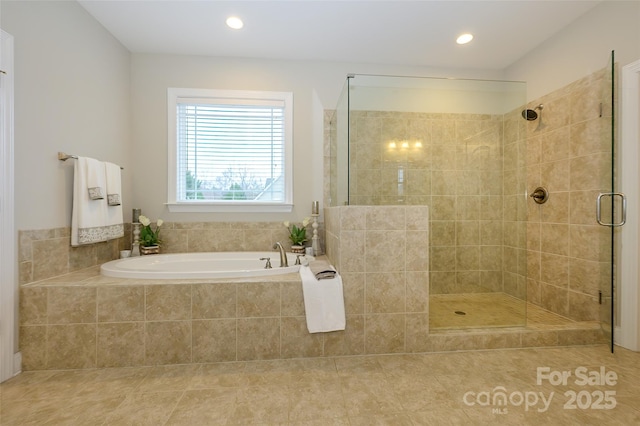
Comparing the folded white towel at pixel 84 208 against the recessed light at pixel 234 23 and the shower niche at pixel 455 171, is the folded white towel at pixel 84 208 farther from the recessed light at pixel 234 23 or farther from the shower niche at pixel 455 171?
the shower niche at pixel 455 171

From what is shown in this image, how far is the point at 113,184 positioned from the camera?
7.66ft

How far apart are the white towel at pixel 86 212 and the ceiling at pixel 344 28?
126cm

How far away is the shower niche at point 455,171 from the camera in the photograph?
2164mm

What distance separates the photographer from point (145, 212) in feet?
Answer: 9.14

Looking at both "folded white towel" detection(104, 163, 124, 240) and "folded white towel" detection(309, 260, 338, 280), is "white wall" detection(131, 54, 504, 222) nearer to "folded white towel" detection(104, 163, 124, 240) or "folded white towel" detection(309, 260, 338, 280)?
"folded white towel" detection(104, 163, 124, 240)

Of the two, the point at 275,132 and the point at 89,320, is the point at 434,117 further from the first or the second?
the point at 89,320

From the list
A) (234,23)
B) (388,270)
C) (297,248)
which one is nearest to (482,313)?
(388,270)

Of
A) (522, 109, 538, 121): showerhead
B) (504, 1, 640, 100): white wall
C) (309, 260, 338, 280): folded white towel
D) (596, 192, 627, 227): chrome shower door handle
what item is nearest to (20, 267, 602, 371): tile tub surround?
(309, 260, 338, 280): folded white towel

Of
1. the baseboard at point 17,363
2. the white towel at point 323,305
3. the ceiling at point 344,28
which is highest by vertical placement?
the ceiling at point 344,28

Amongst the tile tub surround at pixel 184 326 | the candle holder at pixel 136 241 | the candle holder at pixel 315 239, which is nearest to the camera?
the tile tub surround at pixel 184 326

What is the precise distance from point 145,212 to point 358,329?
7.67 feet

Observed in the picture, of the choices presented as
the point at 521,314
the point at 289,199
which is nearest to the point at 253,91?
the point at 289,199

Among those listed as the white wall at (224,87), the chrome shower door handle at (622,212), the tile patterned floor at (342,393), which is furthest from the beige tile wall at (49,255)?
the chrome shower door handle at (622,212)

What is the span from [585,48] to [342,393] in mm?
3097
